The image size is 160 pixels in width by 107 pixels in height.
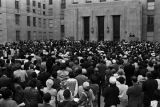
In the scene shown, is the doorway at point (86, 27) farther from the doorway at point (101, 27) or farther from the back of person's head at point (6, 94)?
the back of person's head at point (6, 94)

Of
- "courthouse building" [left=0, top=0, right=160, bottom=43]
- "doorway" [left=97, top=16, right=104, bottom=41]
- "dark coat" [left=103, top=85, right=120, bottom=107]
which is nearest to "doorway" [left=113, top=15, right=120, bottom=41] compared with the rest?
"courthouse building" [left=0, top=0, right=160, bottom=43]

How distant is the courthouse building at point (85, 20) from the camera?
4631 cm

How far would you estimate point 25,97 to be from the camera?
320 inches

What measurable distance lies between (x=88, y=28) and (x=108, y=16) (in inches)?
196

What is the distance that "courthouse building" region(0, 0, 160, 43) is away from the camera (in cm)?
4631

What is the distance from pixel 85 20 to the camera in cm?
5178

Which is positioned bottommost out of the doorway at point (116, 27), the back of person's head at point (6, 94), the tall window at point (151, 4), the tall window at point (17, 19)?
the back of person's head at point (6, 94)

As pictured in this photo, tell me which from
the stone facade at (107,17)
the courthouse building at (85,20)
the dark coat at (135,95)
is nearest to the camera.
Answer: the dark coat at (135,95)

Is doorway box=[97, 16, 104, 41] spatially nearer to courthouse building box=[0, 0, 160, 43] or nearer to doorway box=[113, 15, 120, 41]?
courthouse building box=[0, 0, 160, 43]

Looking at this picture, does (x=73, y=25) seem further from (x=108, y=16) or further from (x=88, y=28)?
(x=108, y=16)

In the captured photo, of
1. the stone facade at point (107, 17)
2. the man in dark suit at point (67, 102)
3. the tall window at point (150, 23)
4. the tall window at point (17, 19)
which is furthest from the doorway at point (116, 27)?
the man in dark suit at point (67, 102)

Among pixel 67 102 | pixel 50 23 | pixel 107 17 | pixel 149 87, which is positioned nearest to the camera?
pixel 67 102

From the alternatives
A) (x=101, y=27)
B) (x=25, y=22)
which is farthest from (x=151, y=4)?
(x=25, y=22)

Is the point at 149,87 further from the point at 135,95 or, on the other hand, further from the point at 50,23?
the point at 50,23
